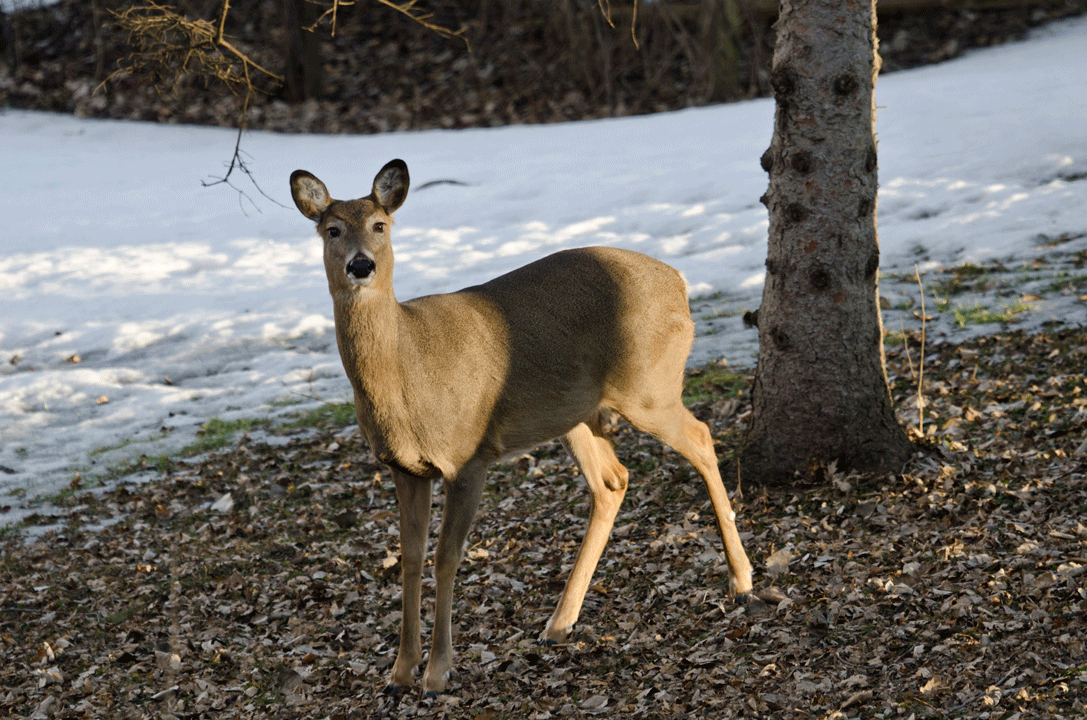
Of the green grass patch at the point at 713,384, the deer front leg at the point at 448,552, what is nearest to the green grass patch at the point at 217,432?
the green grass patch at the point at 713,384

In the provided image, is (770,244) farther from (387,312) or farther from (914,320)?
(914,320)

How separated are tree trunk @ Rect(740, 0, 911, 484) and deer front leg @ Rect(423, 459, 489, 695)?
79.9 inches

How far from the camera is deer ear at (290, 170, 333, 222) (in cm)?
445

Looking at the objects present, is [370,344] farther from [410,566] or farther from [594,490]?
[594,490]

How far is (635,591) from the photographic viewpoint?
529 centimetres

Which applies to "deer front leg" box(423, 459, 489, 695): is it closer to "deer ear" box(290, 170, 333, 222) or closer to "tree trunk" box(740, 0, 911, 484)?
"deer ear" box(290, 170, 333, 222)

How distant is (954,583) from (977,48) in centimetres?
1613

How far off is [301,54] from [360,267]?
639 inches

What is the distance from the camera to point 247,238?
13.5m

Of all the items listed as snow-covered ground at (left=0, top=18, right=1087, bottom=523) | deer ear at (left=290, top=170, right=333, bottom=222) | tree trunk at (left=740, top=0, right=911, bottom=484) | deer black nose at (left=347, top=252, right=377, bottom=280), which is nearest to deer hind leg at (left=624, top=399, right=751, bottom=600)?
tree trunk at (left=740, top=0, right=911, bottom=484)

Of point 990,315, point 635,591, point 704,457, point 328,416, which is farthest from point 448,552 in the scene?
point 990,315

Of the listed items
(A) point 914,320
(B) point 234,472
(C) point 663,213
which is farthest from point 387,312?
(C) point 663,213

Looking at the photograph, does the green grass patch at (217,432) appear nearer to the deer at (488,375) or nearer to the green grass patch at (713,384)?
the green grass patch at (713,384)

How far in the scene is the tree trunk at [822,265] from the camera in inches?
210
